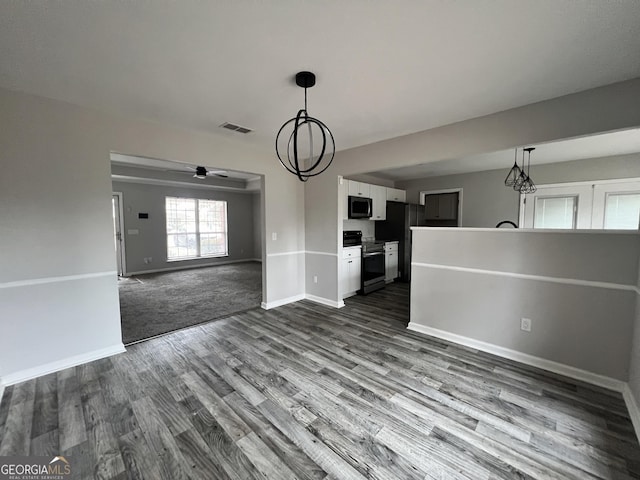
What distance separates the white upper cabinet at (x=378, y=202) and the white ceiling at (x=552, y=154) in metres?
0.52

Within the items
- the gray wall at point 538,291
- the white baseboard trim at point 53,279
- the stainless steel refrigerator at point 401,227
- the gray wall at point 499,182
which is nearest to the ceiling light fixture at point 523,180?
the gray wall at point 499,182

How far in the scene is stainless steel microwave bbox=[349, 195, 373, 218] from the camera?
16.1 feet

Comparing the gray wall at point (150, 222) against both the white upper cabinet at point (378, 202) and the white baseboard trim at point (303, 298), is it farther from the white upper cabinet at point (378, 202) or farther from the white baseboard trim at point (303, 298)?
the white upper cabinet at point (378, 202)

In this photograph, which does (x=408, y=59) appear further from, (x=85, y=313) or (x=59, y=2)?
(x=85, y=313)

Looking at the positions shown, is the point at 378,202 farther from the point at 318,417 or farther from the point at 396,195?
the point at 318,417

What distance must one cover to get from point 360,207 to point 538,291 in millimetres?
3127

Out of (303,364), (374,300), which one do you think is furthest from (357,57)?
(374,300)

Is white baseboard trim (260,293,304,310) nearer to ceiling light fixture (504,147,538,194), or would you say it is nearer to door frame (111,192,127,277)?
ceiling light fixture (504,147,538,194)

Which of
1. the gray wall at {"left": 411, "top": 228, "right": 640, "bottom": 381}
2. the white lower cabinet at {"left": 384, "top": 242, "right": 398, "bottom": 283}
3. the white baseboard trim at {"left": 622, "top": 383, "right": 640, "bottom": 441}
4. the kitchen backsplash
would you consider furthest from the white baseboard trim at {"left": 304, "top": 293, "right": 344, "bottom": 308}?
the white baseboard trim at {"left": 622, "top": 383, "right": 640, "bottom": 441}

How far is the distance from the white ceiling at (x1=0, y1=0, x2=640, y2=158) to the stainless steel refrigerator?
3427mm

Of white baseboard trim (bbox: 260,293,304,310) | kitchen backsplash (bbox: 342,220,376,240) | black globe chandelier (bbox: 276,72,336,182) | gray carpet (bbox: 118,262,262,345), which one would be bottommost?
gray carpet (bbox: 118,262,262,345)

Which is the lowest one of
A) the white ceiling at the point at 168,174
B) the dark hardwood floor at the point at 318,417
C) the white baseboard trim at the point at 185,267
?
the dark hardwood floor at the point at 318,417

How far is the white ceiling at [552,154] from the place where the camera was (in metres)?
3.46

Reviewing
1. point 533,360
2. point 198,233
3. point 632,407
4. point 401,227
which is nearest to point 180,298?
point 198,233
